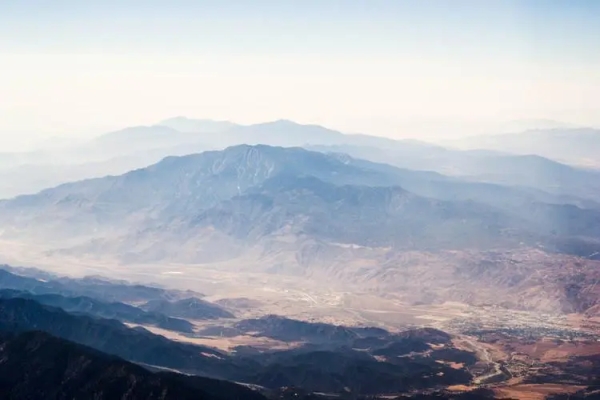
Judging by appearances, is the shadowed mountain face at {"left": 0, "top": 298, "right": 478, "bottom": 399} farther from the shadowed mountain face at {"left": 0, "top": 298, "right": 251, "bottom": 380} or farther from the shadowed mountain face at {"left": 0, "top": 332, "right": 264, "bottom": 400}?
the shadowed mountain face at {"left": 0, "top": 332, "right": 264, "bottom": 400}

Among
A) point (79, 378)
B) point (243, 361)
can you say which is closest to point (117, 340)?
point (243, 361)

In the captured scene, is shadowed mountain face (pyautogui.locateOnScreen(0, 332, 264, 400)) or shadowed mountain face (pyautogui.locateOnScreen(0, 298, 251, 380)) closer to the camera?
shadowed mountain face (pyautogui.locateOnScreen(0, 332, 264, 400))

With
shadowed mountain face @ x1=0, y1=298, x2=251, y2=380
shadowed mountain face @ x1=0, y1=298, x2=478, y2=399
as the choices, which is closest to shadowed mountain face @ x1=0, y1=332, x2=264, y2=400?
shadowed mountain face @ x1=0, y1=298, x2=478, y2=399

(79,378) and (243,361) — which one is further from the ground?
(79,378)

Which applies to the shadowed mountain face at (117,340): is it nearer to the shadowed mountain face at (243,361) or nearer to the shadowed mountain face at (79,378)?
the shadowed mountain face at (243,361)

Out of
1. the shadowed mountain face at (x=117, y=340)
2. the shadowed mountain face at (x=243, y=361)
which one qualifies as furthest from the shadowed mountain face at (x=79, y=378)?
the shadowed mountain face at (x=117, y=340)

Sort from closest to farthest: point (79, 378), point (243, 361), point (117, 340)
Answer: point (79, 378)
point (117, 340)
point (243, 361)

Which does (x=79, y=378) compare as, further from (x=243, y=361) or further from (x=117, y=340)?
(x=243, y=361)

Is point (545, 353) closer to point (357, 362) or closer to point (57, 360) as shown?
point (357, 362)

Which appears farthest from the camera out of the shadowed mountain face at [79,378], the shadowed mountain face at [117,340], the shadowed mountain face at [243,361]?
the shadowed mountain face at [117,340]
